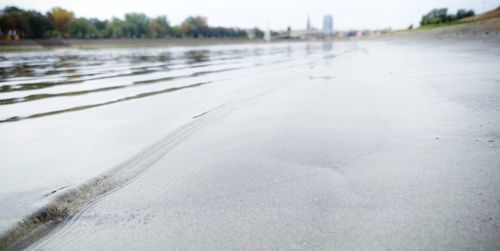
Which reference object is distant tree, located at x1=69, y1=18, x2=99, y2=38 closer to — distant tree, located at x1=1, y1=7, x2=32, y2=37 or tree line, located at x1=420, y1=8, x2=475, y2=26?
distant tree, located at x1=1, y1=7, x2=32, y2=37

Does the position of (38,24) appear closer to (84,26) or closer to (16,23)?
(16,23)

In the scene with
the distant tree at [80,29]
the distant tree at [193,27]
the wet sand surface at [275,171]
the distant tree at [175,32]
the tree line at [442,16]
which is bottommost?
the wet sand surface at [275,171]

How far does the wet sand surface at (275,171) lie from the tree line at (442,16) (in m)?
57.8

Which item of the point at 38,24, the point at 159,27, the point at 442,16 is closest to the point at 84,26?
the point at 38,24

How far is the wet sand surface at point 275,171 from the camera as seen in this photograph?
2.09 meters

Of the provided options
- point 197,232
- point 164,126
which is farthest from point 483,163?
point 164,126

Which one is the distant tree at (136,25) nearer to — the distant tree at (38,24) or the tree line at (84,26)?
the tree line at (84,26)

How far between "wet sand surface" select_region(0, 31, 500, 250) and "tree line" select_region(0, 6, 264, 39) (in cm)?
9189

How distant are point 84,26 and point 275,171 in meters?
105

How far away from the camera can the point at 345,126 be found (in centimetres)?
471

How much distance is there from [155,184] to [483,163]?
318cm

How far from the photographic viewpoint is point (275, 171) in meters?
→ 3.16

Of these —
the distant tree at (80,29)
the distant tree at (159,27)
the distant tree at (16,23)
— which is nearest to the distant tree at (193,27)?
the distant tree at (159,27)

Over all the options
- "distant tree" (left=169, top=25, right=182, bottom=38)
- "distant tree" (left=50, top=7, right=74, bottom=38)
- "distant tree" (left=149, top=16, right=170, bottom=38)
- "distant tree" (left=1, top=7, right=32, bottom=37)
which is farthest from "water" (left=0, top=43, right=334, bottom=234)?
"distant tree" (left=169, top=25, right=182, bottom=38)
